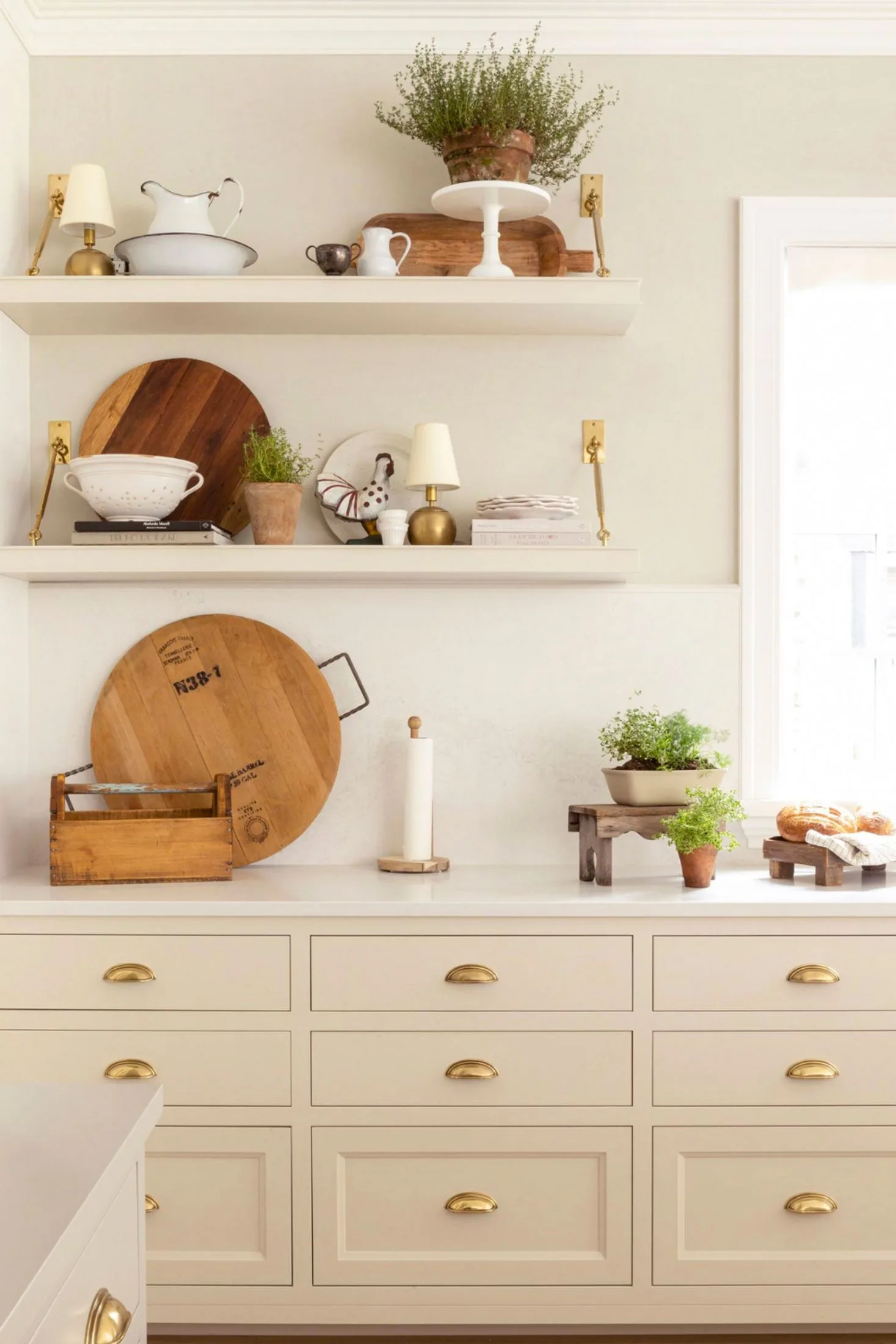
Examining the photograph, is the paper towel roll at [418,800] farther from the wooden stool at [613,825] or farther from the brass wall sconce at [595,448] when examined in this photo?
the brass wall sconce at [595,448]

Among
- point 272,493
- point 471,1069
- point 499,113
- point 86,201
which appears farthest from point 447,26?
point 471,1069

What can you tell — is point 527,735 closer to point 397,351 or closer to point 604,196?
point 397,351

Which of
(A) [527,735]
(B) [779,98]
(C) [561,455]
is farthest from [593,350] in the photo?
(A) [527,735]

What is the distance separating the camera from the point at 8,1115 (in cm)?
104

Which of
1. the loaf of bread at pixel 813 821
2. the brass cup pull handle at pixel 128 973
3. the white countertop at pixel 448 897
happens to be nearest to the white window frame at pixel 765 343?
the loaf of bread at pixel 813 821

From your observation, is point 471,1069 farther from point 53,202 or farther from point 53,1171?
point 53,202

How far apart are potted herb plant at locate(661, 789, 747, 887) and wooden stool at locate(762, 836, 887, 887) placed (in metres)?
0.13

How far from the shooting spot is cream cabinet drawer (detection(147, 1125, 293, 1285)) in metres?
2.15

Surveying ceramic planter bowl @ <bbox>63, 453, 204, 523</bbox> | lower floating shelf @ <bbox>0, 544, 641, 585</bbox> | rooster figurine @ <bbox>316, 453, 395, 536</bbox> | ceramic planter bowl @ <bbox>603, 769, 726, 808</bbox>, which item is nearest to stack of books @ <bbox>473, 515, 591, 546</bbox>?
lower floating shelf @ <bbox>0, 544, 641, 585</bbox>

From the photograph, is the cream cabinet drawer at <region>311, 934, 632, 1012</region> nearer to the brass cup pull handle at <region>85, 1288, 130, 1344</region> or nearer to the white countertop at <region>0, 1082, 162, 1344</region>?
the white countertop at <region>0, 1082, 162, 1344</region>

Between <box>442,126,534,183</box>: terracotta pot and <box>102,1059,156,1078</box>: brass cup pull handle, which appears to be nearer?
<box>102,1059,156,1078</box>: brass cup pull handle

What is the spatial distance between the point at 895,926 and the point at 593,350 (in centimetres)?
143

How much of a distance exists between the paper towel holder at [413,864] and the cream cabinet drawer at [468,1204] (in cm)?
55

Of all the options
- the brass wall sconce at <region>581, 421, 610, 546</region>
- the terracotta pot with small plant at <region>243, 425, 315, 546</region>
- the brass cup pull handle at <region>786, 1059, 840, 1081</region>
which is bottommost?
the brass cup pull handle at <region>786, 1059, 840, 1081</region>
